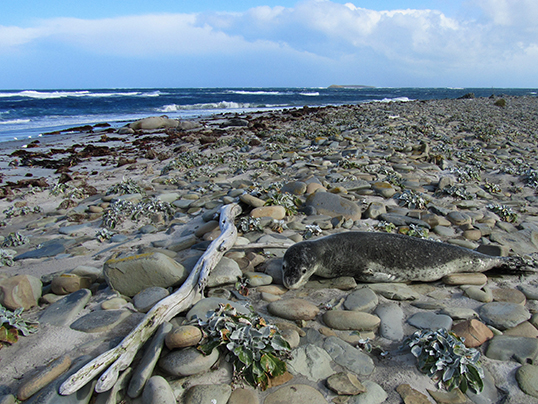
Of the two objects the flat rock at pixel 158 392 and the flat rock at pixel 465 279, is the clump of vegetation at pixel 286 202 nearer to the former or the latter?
the flat rock at pixel 465 279

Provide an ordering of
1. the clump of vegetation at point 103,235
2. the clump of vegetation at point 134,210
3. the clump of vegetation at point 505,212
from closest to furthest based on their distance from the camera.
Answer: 1. the clump of vegetation at point 103,235
2. the clump of vegetation at point 505,212
3. the clump of vegetation at point 134,210

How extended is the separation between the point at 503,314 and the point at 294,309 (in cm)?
161

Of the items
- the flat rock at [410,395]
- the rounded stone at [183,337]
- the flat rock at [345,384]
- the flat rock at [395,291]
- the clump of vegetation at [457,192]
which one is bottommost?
the flat rock at [410,395]

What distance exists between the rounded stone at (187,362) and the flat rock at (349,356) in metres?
0.79

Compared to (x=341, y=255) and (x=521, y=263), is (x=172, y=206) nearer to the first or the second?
(x=341, y=255)

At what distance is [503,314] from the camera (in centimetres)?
253

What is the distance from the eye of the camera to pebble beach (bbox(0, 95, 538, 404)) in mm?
1969

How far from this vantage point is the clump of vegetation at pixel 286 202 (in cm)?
467

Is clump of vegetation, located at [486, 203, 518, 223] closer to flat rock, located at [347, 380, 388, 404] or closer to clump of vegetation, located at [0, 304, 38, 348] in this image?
flat rock, located at [347, 380, 388, 404]

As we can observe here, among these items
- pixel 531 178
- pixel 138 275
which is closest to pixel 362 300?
pixel 138 275

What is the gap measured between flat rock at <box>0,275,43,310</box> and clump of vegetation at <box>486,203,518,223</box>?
5.78 m

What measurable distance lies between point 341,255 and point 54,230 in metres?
4.17

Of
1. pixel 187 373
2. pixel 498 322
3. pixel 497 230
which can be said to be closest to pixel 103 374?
pixel 187 373

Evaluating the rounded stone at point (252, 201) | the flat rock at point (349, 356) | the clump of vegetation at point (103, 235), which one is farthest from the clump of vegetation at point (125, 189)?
the flat rock at point (349, 356)
